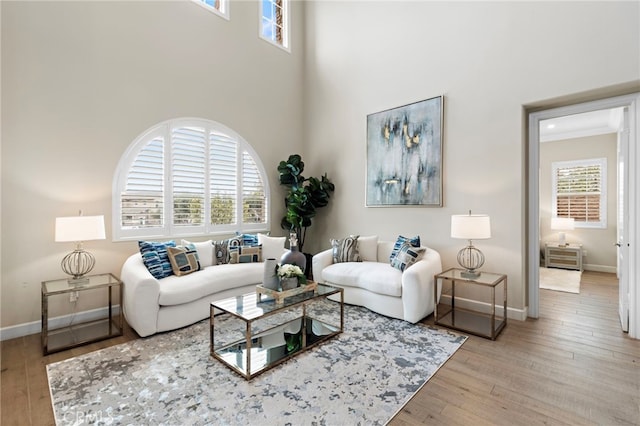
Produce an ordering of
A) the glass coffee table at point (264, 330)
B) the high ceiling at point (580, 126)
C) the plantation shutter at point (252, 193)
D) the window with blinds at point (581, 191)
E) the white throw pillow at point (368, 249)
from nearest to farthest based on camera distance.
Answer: the glass coffee table at point (264, 330), the white throw pillow at point (368, 249), the plantation shutter at point (252, 193), the high ceiling at point (580, 126), the window with blinds at point (581, 191)

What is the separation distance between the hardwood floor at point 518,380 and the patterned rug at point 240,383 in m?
0.11

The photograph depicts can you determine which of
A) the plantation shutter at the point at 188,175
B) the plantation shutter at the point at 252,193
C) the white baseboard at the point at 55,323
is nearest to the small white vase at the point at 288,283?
the plantation shutter at the point at 188,175

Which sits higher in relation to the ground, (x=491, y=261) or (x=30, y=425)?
(x=491, y=261)

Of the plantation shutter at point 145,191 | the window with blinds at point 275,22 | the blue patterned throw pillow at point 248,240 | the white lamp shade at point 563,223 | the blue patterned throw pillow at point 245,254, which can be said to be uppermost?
the window with blinds at point 275,22

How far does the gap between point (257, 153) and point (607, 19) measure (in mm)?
4610

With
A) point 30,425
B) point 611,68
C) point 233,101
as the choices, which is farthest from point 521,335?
point 233,101

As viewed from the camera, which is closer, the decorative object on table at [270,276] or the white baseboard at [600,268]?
the decorative object on table at [270,276]

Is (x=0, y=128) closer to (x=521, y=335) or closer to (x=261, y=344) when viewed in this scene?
(x=261, y=344)

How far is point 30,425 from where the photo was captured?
1808 mm

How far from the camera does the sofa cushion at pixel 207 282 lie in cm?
311

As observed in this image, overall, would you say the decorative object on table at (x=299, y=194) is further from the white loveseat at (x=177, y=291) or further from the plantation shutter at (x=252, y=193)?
the white loveseat at (x=177, y=291)

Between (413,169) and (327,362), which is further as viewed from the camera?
(413,169)

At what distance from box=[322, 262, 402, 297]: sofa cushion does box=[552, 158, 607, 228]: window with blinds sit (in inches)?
202

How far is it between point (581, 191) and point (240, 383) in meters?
7.53
